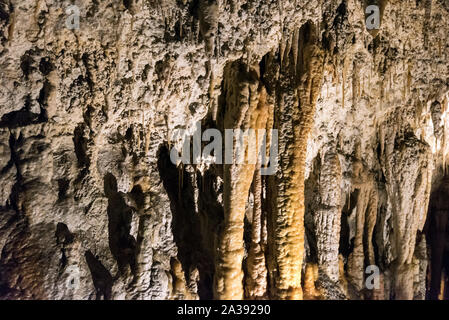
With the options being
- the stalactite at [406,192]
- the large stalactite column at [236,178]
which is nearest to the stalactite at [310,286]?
the large stalactite column at [236,178]

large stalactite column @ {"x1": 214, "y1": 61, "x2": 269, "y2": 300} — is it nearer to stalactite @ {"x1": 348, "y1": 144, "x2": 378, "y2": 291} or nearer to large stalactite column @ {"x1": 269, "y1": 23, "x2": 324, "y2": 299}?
large stalactite column @ {"x1": 269, "y1": 23, "x2": 324, "y2": 299}

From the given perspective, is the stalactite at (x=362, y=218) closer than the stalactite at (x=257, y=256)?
No

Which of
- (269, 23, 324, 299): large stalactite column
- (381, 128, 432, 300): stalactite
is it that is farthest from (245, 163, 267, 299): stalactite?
(381, 128, 432, 300): stalactite

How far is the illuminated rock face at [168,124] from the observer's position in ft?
13.2

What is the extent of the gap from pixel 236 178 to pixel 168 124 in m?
1.19

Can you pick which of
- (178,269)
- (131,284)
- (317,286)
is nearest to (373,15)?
(317,286)

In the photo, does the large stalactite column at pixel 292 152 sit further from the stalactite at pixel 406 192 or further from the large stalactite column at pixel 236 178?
the stalactite at pixel 406 192

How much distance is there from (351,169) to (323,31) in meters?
2.48

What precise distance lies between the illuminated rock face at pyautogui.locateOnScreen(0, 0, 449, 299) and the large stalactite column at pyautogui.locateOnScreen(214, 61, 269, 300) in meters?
0.02

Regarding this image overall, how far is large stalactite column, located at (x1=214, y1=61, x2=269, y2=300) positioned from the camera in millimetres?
4195

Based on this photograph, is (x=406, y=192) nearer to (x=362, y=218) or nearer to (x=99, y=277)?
(x=362, y=218)

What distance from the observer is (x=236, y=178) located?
429 centimetres

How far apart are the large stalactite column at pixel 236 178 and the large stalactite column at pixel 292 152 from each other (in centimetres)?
34

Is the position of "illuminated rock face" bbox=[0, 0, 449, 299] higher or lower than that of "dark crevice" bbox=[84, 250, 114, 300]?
higher
